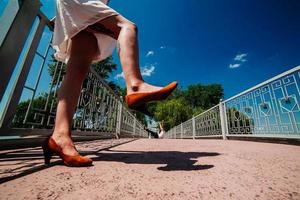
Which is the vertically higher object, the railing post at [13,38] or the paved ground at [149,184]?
the railing post at [13,38]

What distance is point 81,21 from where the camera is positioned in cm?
112

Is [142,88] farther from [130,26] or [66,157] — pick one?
[66,157]

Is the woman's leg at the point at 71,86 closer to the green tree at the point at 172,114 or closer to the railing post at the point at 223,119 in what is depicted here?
the railing post at the point at 223,119

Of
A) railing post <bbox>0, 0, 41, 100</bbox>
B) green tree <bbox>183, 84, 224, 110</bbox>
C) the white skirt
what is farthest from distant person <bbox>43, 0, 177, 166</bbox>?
green tree <bbox>183, 84, 224, 110</bbox>

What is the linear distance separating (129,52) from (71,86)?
0.52 m

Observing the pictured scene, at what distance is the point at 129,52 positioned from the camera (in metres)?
1.05

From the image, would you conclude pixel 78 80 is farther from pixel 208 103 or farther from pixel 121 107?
pixel 208 103

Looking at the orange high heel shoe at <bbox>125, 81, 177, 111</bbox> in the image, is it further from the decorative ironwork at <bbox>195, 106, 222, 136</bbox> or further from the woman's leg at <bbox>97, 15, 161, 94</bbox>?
the decorative ironwork at <bbox>195, 106, 222, 136</bbox>

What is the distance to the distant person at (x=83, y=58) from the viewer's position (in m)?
0.95

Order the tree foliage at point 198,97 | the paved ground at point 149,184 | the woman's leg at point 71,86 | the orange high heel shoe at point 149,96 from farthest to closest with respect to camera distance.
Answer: the tree foliage at point 198,97 → the woman's leg at point 71,86 → the orange high heel shoe at point 149,96 → the paved ground at point 149,184

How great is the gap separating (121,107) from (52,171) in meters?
4.99

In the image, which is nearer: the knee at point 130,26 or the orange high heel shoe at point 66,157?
the orange high heel shoe at point 66,157

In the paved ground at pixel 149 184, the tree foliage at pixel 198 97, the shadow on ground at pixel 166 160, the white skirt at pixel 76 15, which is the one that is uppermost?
the tree foliage at pixel 198 97

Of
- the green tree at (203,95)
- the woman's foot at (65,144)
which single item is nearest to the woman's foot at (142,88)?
the woman's foot at (65,144)
